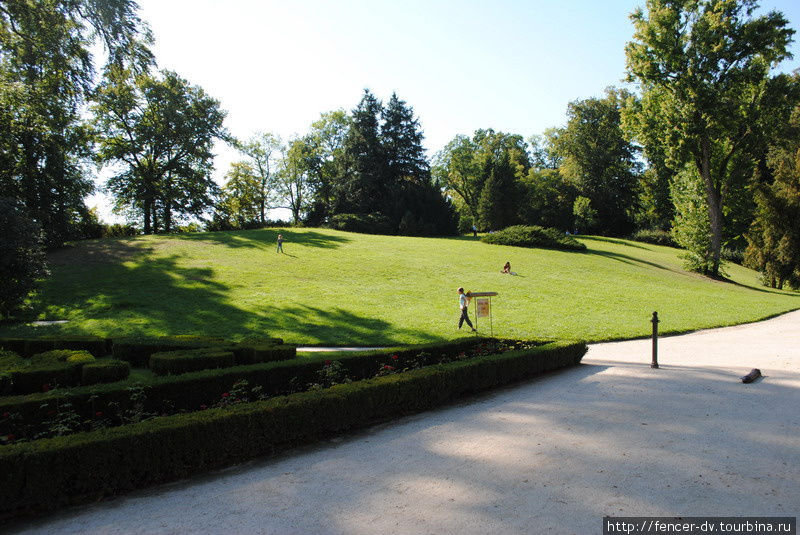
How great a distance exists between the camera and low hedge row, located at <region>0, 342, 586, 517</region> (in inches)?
174

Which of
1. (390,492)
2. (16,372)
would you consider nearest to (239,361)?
(16,372)

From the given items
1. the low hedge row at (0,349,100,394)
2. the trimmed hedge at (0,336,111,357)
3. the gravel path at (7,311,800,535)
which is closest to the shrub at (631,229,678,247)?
the gravel path at (7,311,800,535)

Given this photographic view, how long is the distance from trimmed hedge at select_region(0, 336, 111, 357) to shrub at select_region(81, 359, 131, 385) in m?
3.88

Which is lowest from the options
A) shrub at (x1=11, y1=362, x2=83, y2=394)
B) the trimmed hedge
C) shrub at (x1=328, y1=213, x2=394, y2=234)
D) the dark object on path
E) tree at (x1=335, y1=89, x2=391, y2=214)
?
the dark object on path

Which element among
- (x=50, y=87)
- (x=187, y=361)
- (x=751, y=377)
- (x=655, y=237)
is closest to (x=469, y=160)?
(x=655, y=237)

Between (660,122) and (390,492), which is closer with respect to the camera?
(390,492)

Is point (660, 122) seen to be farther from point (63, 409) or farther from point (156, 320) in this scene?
point (63, 409)

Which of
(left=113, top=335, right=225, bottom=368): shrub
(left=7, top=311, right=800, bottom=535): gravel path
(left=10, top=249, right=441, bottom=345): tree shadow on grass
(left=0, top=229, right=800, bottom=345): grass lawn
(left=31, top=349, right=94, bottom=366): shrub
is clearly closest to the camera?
(left=7, top=311, right=800, bottom=535): gravel path

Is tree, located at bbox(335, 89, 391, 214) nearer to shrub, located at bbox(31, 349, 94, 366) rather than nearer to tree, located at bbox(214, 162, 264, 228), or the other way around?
tree, located at bbox(214, 162, 264, 228)

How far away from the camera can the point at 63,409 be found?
19.9 feet

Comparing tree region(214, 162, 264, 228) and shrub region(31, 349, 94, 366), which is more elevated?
tree region(214, 162, 264, 228)

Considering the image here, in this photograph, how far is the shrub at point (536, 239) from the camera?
39.5 m

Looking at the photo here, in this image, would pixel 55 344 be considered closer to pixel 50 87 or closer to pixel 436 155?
pixel 50 87

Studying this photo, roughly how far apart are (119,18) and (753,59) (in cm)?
4055
